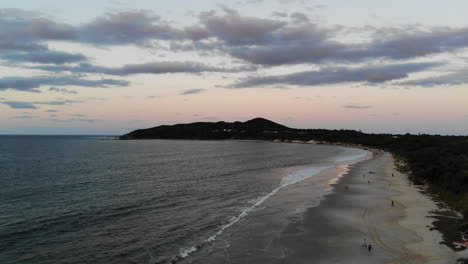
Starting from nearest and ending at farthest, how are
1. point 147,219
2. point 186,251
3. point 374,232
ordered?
point 186,251 < point 374,232 < point 147,219

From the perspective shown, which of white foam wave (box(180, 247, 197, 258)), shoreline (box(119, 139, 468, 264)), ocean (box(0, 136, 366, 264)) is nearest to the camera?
shoreline (box(119, 139, 468, 264))

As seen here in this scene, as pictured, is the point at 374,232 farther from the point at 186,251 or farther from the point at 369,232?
the point at 186,251

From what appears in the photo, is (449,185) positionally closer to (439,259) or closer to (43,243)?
(439,259)

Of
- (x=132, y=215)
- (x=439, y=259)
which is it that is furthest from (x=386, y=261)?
(x=132, y=215)

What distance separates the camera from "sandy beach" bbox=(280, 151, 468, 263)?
756 inches

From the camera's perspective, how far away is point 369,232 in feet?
79.4

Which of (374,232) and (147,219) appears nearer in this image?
(374,232)

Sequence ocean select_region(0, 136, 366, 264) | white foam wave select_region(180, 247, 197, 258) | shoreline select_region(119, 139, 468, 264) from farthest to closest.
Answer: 1. ocean select_region(0, 136, 366, 264)
2. white foam wave select_region(180, 247, 197, 258)
3. shoreline select_region(119, 139, 468, 264)

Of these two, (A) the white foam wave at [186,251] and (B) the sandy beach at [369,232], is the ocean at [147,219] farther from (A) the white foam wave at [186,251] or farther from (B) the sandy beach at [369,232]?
A: (B) the sandy beach at [369,232]

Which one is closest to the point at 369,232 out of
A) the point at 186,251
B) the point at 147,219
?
the point at 186,251

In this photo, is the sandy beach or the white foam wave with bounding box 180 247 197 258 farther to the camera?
the white foam wave with bounding box 180 247 197 258

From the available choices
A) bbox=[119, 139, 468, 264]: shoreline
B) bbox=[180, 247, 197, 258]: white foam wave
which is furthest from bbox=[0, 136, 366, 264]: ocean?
bbox=[119, 139, 468, 264]: shoreline

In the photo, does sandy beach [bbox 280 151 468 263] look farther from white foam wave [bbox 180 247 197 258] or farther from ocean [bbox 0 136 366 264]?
white foam wave [bbox 180 247 197 258]

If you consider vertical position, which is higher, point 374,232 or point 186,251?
point 374,232
